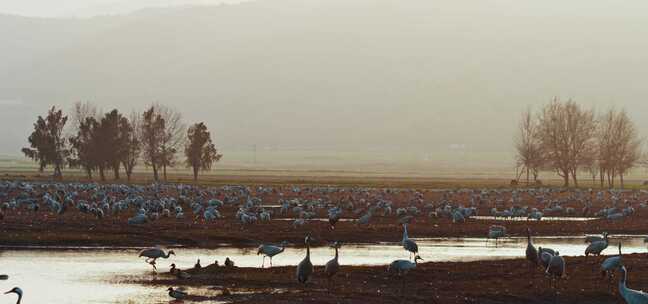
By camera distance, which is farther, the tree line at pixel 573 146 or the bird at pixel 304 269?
the tree line at pixel 573 146

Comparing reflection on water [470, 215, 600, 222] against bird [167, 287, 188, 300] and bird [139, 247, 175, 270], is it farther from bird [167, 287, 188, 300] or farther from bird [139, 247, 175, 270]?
bird [167, 287, 188, 300]

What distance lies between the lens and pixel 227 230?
45375mm

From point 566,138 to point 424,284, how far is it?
9633 cm

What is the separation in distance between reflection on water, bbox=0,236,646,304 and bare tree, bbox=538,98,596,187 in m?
73.8

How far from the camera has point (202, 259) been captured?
116 ft

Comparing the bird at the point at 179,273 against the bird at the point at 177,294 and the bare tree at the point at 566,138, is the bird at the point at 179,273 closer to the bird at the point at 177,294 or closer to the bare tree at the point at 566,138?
the bird at the point at 177,294

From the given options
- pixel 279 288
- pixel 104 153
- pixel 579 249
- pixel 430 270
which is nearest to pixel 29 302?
pixel 279 288

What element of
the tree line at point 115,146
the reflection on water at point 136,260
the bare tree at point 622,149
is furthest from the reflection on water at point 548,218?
the tree line at point 115,146

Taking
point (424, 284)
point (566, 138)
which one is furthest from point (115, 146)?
point (424, 284)

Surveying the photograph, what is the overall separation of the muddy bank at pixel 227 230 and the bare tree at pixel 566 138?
66.6m

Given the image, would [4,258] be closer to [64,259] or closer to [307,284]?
[64,259]

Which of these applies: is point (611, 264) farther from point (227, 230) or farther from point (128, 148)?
point (128, 148)

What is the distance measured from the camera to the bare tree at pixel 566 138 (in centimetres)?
11981

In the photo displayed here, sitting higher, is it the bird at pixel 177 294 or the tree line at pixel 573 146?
the tree line at pixel 573 146
